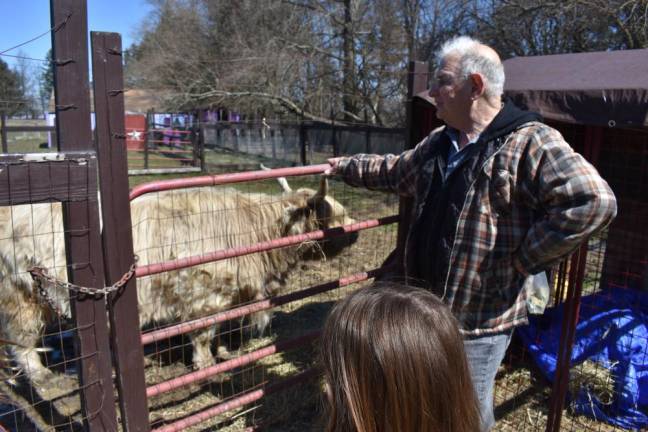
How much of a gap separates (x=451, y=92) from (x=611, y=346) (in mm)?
2840

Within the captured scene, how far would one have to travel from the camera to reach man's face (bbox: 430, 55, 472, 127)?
2424mm

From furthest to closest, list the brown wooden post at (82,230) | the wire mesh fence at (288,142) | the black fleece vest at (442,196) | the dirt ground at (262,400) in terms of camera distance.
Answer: the wire mesh fence at (288,142)
the dirt ground at (262,400)
the black fleece vest at (442,196)
the brown wooden post at (82,230)

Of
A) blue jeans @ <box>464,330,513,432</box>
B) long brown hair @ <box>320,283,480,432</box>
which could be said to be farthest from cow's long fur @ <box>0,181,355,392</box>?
long brown hair @ <box>320,283,480,432</box>

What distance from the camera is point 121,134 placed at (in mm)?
2271

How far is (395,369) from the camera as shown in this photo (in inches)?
53.3

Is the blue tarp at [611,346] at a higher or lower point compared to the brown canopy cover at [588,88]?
lower

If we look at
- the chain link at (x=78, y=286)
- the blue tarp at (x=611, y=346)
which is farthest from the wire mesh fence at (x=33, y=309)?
the blue tarp at (x=611, y=346)

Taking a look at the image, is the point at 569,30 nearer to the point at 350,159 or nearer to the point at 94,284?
the point at 350,159

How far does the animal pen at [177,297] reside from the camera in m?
2.18

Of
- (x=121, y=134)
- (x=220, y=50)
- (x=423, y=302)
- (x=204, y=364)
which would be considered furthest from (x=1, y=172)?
(x=220, y=50)

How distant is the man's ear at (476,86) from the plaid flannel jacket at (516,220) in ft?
0.84

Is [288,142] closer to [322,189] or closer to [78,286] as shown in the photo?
[322,189]

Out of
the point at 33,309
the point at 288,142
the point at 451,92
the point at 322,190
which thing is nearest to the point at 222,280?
the point at 322,190

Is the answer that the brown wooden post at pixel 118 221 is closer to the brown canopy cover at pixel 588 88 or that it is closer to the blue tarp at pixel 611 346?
the brown canopy cover at pixel 588 88
